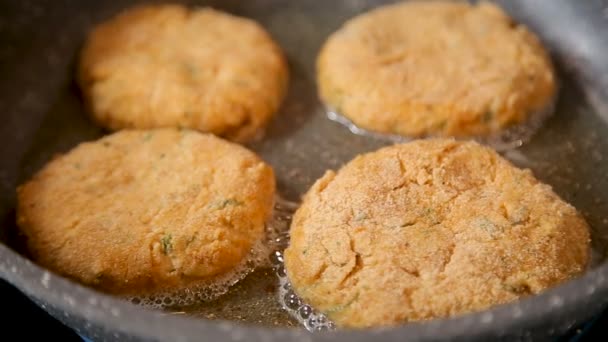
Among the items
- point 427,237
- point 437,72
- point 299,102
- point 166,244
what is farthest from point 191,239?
point 437,72

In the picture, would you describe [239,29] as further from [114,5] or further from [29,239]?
[29,239]

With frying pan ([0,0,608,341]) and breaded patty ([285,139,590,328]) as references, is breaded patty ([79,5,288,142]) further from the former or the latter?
breaded patty ([285,139,590,328])

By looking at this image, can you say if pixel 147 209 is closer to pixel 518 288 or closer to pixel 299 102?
pixel 299 102

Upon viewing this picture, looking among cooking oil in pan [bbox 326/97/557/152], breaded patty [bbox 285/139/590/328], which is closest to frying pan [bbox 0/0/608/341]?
cooking oil in pan [bbox 326/97/557/152]

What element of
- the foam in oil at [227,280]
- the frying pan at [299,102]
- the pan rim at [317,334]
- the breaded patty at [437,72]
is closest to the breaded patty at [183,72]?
the frying pan at [299,102]

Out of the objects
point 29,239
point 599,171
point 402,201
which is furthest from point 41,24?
point 599,171

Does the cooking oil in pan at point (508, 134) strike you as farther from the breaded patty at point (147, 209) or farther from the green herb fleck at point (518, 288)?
the green herb fleck at point (518, 288)
